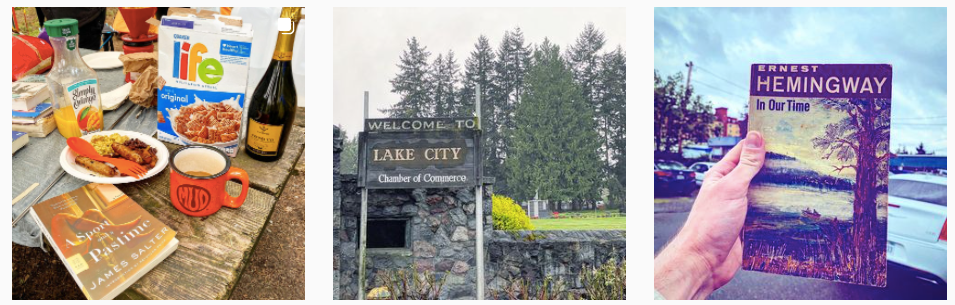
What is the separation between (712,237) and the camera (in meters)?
2.44

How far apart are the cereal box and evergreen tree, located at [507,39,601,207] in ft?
3.12

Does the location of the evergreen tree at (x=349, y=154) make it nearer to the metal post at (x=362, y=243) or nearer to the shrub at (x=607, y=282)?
the metal post at (x=362, y=243)

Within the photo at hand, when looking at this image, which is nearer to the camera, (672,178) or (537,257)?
(672,178)

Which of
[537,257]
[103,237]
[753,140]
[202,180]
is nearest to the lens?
[103,237]

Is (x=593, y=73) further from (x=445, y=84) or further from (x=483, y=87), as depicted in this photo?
(x=445, y=84)

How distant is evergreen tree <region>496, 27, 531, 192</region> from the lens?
7.88ft

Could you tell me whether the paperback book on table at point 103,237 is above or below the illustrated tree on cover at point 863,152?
below

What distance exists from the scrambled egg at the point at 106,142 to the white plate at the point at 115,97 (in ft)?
1.28

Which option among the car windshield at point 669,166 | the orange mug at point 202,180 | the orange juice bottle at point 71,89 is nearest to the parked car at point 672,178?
the car windshield at point 669,166

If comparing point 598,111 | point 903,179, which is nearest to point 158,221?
point 598,111

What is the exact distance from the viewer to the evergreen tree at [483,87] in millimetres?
2408

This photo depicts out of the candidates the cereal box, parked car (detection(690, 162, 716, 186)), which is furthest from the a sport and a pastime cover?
the cereal box

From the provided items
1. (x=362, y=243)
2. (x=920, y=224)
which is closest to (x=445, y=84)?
(x=362, y=243)

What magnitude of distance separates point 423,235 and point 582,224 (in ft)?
2.21
